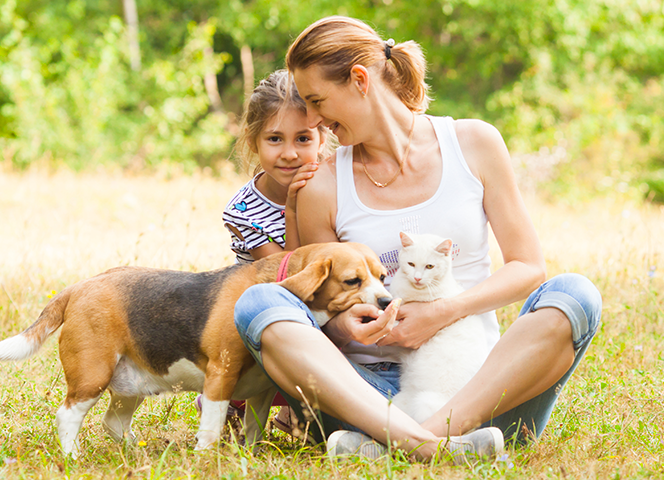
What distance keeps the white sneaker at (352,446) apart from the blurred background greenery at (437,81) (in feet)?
36.9

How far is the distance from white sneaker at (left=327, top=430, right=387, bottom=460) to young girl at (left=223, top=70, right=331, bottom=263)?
120 centimetres

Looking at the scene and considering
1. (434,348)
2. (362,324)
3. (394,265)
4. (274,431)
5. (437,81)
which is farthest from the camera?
(437,81)

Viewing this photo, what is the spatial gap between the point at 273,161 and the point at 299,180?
36 centimetres

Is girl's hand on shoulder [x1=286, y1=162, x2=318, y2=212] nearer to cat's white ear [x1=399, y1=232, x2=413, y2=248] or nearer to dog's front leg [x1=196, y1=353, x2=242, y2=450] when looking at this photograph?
cat's white ear [x1=399, y1=232, x2=413, y2=248]

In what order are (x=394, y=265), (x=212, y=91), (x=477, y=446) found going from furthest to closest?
(x=212, y=91) < (x=394, y=265) < (x=477, y=446)

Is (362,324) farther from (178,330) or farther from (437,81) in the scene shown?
(437,81)

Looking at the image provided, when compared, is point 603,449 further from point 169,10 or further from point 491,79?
point 169,10

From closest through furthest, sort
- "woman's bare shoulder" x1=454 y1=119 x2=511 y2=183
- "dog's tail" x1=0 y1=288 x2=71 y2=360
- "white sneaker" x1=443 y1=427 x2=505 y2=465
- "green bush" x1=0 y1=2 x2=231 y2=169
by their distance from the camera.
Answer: "white sneaker" x1=443 y1=427 x2=505 y2=465
"dog's tail" x1=0 y1=288 x2=71 y2=360
"woman's bare shoulder" x1=454 y1=119 x2=511 y2=183
"green bush" x1=0 y1=2 x2=231 y2=169

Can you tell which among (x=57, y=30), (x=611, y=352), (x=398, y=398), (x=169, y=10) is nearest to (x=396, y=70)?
(x=398, y=398)

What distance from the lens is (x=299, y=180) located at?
307cm

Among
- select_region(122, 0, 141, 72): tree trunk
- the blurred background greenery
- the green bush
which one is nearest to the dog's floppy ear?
the blurred background greenery

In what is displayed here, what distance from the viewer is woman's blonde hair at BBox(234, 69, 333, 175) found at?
335 cm

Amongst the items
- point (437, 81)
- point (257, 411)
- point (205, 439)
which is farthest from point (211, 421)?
point (437, 81)

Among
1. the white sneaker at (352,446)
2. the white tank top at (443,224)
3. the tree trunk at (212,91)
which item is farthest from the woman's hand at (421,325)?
the tree trunk at (212,91)
